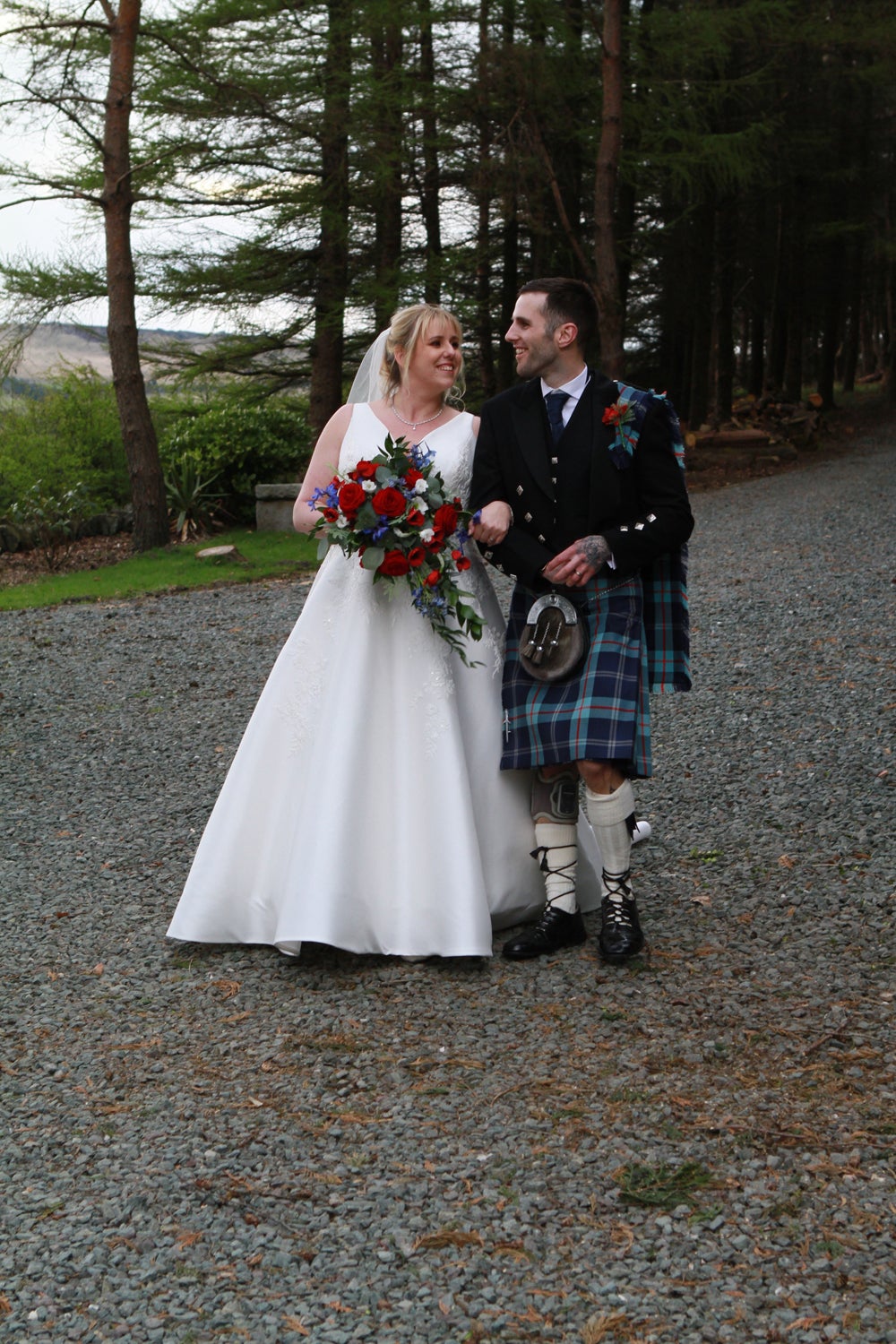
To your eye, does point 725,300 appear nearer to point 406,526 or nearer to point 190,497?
point 190,497

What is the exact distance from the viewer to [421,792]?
3850 millimetres

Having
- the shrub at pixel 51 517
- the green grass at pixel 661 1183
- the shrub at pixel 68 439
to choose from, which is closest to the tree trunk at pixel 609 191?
the shrub at pixel 51 517

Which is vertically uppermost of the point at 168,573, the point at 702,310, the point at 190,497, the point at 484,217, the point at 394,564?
the point at 484,217

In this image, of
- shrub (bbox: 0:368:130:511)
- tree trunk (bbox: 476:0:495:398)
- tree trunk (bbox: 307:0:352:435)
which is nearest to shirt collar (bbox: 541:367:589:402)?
tree trunk (bbox: 476:0:495:398)

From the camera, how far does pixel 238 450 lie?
15578 millimetres

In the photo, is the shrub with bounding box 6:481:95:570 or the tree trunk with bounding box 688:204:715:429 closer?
the shrub with bounding box 6:481:95:570

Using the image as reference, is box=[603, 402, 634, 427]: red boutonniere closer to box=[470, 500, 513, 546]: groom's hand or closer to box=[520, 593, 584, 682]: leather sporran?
box=[470, 500, 513, 546]: groom's hand

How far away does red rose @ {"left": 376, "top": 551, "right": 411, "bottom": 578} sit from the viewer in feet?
12.3

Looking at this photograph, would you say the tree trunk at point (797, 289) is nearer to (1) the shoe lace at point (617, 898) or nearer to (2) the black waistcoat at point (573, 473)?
(2) the black waistcoat at point (573, 473)

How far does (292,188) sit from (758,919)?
14.1 m

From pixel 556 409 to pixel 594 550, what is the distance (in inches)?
20.3

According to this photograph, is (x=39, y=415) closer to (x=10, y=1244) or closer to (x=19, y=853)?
(x=19, y=853)

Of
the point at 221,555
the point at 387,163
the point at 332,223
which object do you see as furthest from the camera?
the point at 332,223

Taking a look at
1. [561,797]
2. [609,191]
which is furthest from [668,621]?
[609,191]
